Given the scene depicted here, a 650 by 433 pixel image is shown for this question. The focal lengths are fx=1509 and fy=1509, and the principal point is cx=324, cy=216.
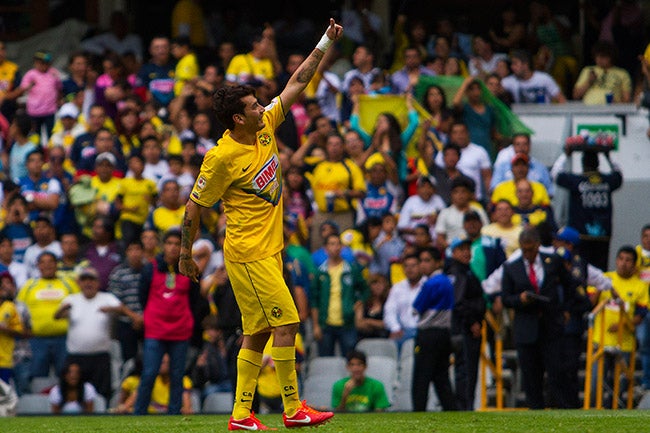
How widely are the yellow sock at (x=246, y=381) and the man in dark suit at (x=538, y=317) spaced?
16.8 ft

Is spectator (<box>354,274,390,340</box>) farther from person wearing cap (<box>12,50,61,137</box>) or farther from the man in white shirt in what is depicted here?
person wearing cap (<box>12,50,61,137</box>)

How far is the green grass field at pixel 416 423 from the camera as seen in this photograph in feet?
33.4

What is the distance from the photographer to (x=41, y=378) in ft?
55.1

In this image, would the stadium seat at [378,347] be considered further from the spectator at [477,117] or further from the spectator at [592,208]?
the spectator at [477,117]

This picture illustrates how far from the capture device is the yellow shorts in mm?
10117

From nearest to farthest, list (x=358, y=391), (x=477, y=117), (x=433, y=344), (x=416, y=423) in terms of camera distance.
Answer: (x=416, y=423) → (x=433, y=344) → (x=358, y=391) → (x=477, y=117)

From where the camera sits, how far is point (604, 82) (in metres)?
20.7

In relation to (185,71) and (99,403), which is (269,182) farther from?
(185,71)

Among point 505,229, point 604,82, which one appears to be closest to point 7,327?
point 505,229

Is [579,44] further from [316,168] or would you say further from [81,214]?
[81,214]

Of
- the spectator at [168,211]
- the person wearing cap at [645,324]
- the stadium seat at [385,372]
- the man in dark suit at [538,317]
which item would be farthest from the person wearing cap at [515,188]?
the spectator at [168,211]

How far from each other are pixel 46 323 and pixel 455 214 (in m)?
4.80

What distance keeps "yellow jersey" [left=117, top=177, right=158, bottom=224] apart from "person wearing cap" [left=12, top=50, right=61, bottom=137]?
12.3ft

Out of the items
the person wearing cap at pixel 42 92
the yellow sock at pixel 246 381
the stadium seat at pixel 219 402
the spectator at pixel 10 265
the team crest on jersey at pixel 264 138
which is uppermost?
the person wearing cap at pixel 42 92
